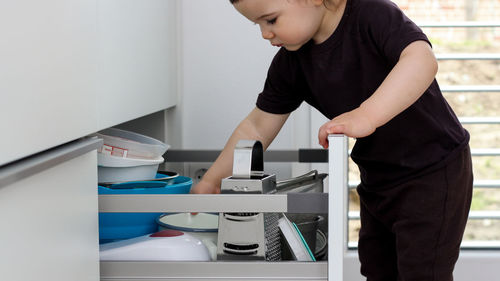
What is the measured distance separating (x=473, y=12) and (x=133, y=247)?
1446 millimetres

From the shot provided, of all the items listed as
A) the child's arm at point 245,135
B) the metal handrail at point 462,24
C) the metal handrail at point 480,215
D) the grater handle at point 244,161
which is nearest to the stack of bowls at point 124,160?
the child's arm at point 245,135

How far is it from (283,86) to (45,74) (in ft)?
2.10

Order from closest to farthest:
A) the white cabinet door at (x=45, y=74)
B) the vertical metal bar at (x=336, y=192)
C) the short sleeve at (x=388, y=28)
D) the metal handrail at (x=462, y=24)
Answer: the white cabinet door at (x=45, y=74)
the vertical metal bar at (x=336, y=192)
the short sleeve at (x=388, y=28)
the metal handrail at (x=462, y=24)

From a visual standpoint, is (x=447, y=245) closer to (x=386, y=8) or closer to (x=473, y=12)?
(x=386, y=8)

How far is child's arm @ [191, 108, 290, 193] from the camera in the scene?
122cm

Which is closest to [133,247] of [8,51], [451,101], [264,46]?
[8,51]

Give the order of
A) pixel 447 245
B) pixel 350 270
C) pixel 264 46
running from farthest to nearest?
1. pixel 350 270
2. pixel 264 46
3. pixel 447 245

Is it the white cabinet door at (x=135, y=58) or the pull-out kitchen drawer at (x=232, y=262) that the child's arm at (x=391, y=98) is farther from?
the white cabinet door at (x=135, y=58)

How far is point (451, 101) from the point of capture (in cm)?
201

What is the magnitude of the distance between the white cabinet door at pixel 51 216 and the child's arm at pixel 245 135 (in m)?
0.36

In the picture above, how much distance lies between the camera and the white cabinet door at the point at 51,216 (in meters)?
0.61

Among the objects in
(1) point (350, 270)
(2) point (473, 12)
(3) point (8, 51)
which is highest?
(2) point (473, 12)

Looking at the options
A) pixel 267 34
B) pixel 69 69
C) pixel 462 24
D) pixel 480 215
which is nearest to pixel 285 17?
pixel 267 34

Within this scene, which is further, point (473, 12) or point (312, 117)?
point (473, 12)
